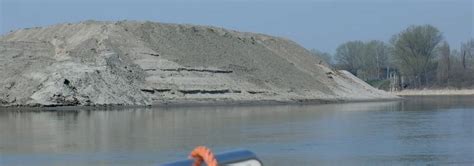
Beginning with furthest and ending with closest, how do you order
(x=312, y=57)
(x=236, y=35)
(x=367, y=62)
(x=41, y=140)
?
(x=367, y=62), (x=312, y=57), (x=236, y=35), (x=41, y=140)

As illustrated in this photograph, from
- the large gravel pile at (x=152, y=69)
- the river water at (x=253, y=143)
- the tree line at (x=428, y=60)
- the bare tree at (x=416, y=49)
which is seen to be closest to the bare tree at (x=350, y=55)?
the tree line at (x=428, y=60)

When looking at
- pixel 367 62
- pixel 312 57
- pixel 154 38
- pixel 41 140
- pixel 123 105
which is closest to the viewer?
pixel 41 140

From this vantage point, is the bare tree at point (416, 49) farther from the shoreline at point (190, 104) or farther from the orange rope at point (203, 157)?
the orange rope at point (203, 157)

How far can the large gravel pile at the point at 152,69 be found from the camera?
6191cm

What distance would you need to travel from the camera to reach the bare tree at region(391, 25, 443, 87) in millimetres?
134625

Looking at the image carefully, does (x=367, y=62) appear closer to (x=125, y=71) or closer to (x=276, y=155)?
(x=125, y=71)

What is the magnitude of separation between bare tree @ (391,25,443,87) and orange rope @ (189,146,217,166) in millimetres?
133474

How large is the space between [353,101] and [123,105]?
28.0 meters

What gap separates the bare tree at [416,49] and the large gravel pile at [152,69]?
45849 millimetres

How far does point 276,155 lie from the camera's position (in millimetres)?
20922

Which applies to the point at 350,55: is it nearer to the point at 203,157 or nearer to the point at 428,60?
the point at 428,60

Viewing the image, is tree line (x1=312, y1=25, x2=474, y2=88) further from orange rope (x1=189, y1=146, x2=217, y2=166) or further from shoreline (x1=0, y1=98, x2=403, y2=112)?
orange rope (x1=189, y1=146, x2=217, y2=166)

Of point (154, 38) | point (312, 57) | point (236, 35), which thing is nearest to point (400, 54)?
point (312, 57)

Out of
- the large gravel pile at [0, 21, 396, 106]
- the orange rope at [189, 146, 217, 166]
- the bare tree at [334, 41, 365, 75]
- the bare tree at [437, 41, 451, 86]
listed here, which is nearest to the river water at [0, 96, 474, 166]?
the orange rope at [189, 146, 217, 166]
